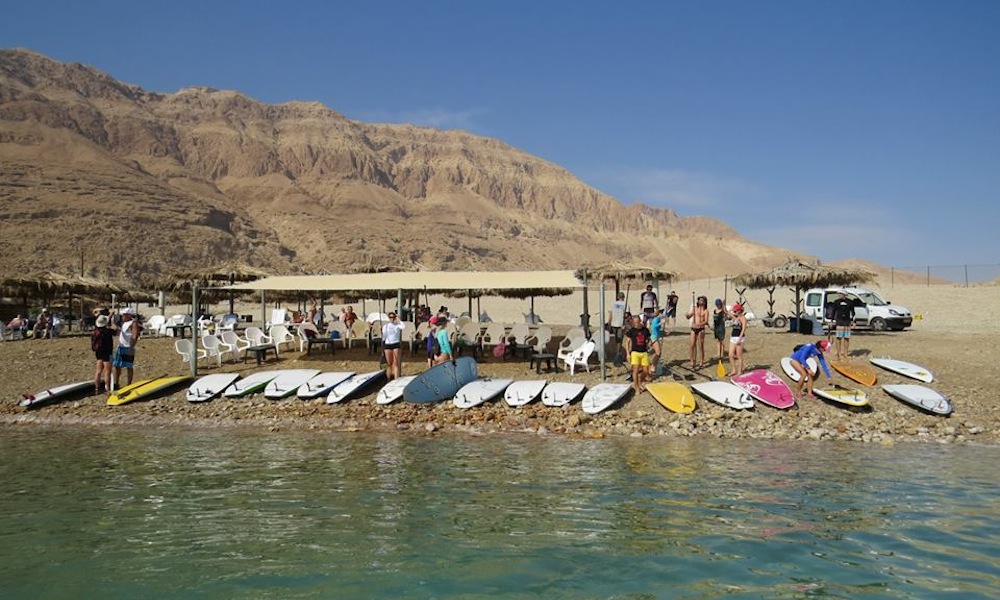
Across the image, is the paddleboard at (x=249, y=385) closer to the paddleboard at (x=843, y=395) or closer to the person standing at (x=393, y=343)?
the person standing at (x=393, y=343)

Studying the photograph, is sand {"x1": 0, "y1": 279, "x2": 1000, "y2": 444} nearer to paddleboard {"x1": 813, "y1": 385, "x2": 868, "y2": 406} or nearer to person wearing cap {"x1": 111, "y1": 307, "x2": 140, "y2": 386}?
paddleboard {"x1": 813, "y1": 385, "x2": 868, "y2": 406}

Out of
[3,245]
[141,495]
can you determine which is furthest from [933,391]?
[3,245]

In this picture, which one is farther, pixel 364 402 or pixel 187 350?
pixel 187 350

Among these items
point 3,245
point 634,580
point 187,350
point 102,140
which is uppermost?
point 102,140

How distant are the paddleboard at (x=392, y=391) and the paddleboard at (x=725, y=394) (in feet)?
17.0

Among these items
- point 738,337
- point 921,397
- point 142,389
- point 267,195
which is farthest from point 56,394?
point 267,195

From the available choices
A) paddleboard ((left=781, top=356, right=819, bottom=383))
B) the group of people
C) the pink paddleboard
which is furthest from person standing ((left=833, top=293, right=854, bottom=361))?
the group of people

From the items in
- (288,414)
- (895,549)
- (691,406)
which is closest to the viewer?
(895,549)

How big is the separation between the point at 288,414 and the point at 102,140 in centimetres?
11466

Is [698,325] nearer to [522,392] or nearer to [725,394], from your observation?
[725,394]

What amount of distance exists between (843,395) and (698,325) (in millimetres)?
2967

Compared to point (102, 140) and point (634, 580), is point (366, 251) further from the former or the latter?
point (634, 580)

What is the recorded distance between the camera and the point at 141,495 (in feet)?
26.4

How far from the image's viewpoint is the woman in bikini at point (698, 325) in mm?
13789
